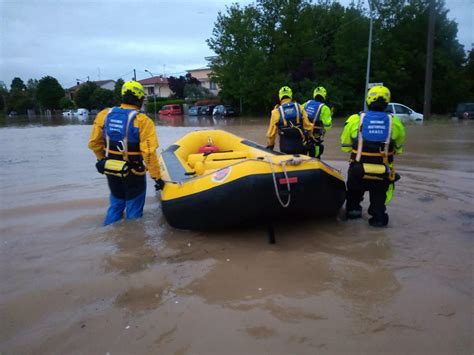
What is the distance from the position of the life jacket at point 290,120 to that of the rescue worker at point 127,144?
1789 mm

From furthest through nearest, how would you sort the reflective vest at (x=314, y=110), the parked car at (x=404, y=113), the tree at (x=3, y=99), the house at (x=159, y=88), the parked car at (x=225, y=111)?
the house at (x=159, y=88) < the tree at (x=3, y=99) < the parked car at (x=225, y=111) < the parked car at (x=404, y=113) < the reflective vest at (x=314, y=110)

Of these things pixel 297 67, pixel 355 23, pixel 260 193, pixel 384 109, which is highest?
pixel 355 23

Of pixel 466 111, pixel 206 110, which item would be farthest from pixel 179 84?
pixel 466 111

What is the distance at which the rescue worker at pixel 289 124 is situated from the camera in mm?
5023

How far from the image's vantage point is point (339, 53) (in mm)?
26062

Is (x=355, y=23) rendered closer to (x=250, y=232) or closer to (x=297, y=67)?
(x=297, y=67)

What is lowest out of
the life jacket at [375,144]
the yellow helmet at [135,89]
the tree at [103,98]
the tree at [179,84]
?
the life jacket at [375,144]

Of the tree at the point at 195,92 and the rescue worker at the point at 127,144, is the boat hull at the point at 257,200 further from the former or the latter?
the tree at the point at 195,92

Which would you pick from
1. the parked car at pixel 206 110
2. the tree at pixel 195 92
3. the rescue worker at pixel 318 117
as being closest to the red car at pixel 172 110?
the parked car at pixel 206 110

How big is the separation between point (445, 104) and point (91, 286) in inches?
1082

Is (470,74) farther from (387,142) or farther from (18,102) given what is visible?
(18,102)

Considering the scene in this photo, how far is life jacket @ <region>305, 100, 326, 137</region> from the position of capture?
5.42 meters

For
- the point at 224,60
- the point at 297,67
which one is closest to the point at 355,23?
the point at 297,67

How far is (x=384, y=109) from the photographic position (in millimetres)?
3814
